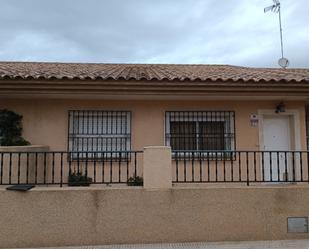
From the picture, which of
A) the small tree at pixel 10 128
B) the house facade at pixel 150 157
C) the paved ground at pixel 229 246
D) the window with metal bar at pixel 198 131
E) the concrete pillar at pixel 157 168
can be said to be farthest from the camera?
the window with metal bar at pixel 198 131

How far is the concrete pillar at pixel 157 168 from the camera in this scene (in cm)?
639

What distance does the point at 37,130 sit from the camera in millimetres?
9180

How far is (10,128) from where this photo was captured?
345 inches

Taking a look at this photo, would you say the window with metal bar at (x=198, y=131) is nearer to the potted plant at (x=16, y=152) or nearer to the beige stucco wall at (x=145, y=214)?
the beige stucco wall at (x=145, y=214)

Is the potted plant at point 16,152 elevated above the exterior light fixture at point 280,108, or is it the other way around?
the exterior light fixture at point 280,108

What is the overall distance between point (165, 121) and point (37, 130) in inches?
135

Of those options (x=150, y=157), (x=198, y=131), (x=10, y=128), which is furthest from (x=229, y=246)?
(x=10, y=128)

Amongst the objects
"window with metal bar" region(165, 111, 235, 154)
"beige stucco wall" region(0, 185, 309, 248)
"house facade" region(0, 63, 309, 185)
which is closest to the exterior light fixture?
"house facade" region(0, 63, 309, 185)

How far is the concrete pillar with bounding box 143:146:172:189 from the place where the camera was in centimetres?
639

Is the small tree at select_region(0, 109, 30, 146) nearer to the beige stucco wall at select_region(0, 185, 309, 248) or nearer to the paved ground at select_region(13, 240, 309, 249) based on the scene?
the beige stucco wall at select_region(0, 185, 309, 248)

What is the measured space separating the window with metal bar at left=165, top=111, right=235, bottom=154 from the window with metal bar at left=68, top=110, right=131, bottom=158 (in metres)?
1.22

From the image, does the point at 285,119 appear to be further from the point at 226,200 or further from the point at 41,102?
the point at 41,102

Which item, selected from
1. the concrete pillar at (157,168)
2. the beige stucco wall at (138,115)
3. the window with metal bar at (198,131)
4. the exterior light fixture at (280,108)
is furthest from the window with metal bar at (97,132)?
the exterior light fixture at (280,108)

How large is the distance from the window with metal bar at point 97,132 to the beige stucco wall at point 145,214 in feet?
9.91
